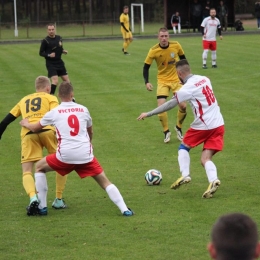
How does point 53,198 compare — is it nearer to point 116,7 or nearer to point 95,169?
point 95,169

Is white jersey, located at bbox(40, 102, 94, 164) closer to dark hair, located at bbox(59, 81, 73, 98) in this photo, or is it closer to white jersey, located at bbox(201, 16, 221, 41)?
dark hair, located at bbox(59, 81, 73, 98)

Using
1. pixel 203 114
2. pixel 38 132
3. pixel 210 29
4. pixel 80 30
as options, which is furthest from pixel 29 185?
pixel 80 30

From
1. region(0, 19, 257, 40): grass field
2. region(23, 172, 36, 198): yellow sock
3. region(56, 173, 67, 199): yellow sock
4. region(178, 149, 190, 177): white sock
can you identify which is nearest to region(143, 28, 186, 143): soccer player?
region(178, 149, 190, 177): white sock

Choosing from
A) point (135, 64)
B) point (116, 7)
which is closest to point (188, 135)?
point (135, 64)

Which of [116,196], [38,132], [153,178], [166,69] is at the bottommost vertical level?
[153,178]

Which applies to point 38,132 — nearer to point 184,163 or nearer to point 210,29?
point 184,163

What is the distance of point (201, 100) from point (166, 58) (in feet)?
15.7

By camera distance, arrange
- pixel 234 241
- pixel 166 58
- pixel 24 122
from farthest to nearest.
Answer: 1. pixel 166 58
2. pixel 24 122
3. pixel 234 241

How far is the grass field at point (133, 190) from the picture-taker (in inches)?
309

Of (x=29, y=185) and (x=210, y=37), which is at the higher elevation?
(x=210, y=37)

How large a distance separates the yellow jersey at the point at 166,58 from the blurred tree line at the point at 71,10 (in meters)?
48.7

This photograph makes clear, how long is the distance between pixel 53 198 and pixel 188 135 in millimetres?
2157

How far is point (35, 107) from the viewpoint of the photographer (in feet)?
31.1

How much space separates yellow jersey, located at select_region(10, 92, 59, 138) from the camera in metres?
9.42
